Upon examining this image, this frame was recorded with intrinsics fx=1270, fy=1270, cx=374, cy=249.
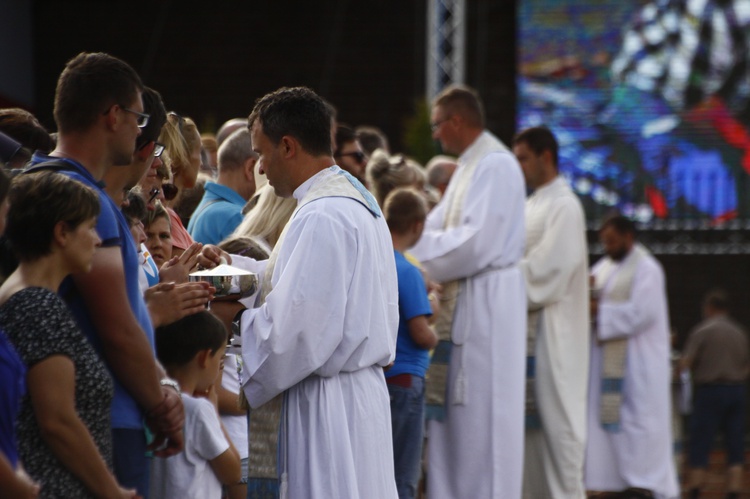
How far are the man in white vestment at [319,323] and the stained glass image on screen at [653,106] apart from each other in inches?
419

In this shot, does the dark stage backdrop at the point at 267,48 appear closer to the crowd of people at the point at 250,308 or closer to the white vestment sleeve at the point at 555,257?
the white vestment sleeve at the point at 555,257

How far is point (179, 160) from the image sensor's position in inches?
182

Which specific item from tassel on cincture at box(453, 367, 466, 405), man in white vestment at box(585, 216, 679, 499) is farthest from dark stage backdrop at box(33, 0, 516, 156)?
tassel on cincture at box(453, 367, 466, 405)

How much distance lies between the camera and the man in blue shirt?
9.90 feet

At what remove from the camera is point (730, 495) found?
10.2 m

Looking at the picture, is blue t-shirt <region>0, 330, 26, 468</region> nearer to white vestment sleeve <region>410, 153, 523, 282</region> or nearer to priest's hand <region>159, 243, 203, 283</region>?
priest's hand <region>159, 243, 203, 283</region>

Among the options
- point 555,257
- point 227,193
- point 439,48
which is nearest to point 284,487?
point 227,193

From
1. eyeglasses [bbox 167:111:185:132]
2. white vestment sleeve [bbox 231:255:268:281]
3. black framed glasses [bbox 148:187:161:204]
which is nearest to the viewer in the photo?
black framed glasses [bbox 148:187:161:204]

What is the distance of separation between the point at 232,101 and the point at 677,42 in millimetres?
5188

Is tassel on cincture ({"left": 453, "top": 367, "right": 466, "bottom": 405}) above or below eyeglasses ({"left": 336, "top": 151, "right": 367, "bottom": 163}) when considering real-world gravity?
below

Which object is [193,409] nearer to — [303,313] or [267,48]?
[303,313]

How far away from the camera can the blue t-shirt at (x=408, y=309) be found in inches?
205

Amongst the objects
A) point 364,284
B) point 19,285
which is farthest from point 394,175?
point 19,285

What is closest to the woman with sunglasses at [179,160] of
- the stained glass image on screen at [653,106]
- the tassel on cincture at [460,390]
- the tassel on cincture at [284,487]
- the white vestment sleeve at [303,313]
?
the white vestment sleeve at [303,313]
